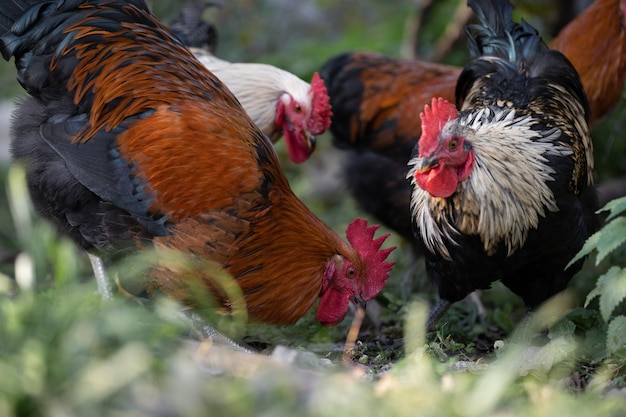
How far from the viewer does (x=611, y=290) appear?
3.22 meters

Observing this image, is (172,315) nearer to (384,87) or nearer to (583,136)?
(583,136)

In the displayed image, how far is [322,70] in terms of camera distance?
6.39 meters

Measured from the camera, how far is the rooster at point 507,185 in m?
3.89

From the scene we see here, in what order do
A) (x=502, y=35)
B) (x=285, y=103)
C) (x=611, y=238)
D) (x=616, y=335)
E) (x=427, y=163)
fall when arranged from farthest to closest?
(x=285, y=103), (x=502, y=35), (x=427, y=163), (x=616, y=335), (x=611, y=238)

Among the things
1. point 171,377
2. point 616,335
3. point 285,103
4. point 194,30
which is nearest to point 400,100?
point 285,103

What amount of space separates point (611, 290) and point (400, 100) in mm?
2871

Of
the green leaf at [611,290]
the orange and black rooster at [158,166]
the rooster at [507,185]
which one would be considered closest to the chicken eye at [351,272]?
the orange and black rooster at [158,166]

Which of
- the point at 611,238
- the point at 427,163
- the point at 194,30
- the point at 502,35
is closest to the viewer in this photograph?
the point at 611,238

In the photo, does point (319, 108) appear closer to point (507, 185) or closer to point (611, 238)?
point (507, 185)

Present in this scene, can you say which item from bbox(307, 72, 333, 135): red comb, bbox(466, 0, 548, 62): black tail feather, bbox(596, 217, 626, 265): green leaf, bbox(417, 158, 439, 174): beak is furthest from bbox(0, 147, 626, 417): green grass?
bbox(307, 72, 333, 135): red comb

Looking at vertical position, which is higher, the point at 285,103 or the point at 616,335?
the point at 616,335

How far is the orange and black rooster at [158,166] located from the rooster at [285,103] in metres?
1.06

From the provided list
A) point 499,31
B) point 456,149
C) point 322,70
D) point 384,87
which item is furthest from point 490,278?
point 322,70

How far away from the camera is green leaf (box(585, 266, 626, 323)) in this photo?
10.3 ft
